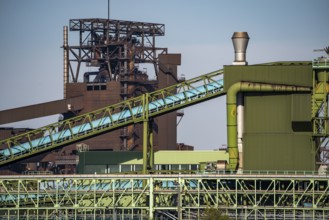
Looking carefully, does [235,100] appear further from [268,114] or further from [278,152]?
[278,152]

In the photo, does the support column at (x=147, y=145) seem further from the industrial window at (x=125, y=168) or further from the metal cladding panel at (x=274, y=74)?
the industrial window at (x=125, y=168)

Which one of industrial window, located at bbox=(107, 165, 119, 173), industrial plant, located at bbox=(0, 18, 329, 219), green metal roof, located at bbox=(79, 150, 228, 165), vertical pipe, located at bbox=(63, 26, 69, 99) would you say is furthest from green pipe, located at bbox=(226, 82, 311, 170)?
vertical pipe, located at bbox=(63, 26, 69, 99)

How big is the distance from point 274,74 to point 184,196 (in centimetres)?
1503

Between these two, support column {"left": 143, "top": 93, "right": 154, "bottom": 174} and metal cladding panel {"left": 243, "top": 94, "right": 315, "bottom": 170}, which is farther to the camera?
support column {"left": 143, "top": 93, "right": 154, "bottom": 174}

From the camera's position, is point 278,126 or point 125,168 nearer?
point 278,126

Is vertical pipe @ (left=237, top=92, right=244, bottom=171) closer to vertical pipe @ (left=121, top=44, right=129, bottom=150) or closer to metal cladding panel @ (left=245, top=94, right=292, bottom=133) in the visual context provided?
metal cladding panel @ (left=245, top=94, right=292, bottom=133)

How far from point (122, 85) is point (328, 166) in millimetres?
55564

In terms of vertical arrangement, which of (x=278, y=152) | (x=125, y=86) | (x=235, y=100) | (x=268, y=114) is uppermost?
(x=125, y=86)

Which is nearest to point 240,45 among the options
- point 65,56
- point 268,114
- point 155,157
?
point 268,114

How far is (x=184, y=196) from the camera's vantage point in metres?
116

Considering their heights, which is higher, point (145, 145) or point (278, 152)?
point (145, 145)

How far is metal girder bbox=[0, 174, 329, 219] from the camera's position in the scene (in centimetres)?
11494

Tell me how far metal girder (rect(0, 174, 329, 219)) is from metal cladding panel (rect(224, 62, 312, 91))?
9493 millimetres

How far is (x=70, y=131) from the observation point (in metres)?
130
